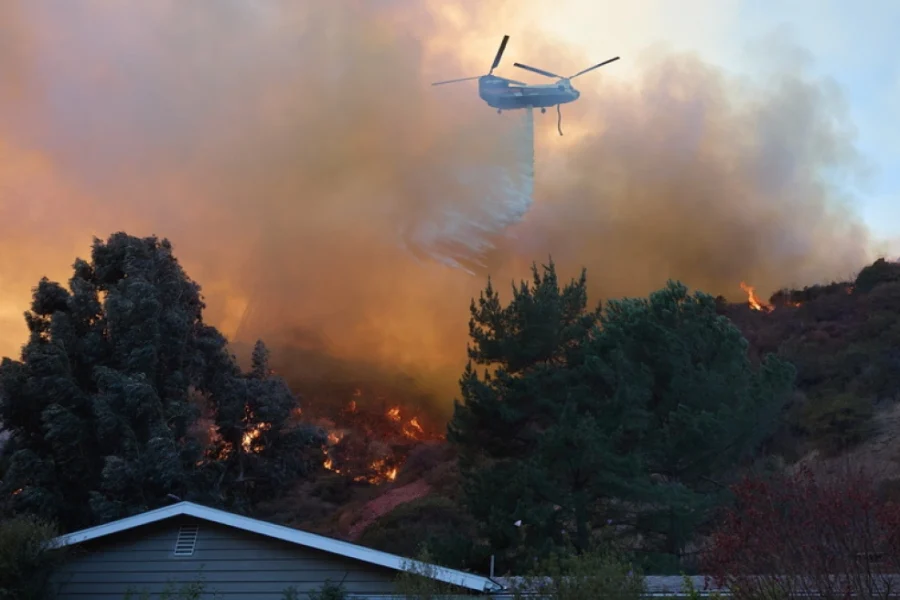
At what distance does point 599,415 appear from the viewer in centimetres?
2680

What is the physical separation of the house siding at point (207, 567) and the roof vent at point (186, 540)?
83mm

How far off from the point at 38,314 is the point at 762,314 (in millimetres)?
56891

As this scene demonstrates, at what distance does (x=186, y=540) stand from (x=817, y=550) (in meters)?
11.8

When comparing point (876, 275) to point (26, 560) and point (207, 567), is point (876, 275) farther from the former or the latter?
point (26, 560)

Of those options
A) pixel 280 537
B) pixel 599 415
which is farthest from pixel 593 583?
pixel 599 415

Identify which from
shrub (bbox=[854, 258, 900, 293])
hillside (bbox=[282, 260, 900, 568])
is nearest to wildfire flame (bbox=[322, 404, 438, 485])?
hillside (bbox=[282, 260, 900, 568])

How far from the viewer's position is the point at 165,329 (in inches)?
1208

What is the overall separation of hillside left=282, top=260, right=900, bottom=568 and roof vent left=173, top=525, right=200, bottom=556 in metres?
11.6

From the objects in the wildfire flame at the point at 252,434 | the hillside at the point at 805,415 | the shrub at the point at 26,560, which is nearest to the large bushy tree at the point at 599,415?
the hillside at the point at 805,415

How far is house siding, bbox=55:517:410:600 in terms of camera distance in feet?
49.6

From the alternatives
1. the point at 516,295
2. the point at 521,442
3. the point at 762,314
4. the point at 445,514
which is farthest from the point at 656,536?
the point at 762,314

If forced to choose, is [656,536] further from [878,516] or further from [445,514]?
[878,516]

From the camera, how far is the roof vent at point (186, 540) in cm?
1570

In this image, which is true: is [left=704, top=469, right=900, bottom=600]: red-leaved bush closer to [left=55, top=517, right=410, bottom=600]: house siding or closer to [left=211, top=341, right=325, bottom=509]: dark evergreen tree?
A: [left=55, top=517, right=410, bottom=600]: house siding
